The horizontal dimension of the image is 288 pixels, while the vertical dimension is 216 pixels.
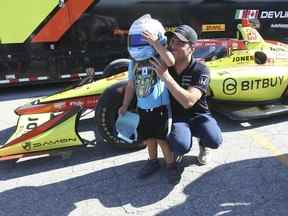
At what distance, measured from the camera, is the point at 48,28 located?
742 centimetres

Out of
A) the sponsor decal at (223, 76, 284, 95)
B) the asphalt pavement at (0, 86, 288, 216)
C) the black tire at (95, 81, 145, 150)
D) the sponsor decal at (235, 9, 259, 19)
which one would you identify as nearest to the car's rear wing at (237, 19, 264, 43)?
the sponsor decal at (223, 76, 284, 95)

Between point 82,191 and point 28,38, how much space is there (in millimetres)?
4327

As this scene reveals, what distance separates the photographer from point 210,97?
5.16 metres

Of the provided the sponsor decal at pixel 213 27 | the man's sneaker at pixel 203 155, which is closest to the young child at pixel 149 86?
the man's sneaker at pixel 203 155

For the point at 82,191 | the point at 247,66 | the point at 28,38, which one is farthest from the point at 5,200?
the point at 28,38

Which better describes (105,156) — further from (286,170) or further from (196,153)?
(286,170)

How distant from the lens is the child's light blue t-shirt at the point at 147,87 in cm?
353

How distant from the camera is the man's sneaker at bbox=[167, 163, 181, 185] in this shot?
3.80m

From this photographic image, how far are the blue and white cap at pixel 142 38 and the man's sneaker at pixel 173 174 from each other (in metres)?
1.07

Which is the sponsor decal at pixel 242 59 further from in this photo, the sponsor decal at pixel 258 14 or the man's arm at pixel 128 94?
the sponsor decal at pixel 258 14

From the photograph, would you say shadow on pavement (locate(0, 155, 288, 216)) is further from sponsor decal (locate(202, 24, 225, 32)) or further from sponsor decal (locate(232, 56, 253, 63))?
sponsor decal (locate(202, 24, 225, 32))

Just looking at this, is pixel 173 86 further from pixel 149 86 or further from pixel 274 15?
pixel 274 15

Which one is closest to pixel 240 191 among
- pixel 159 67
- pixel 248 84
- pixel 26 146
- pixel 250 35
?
pixel 159 67

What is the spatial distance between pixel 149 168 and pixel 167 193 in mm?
411
